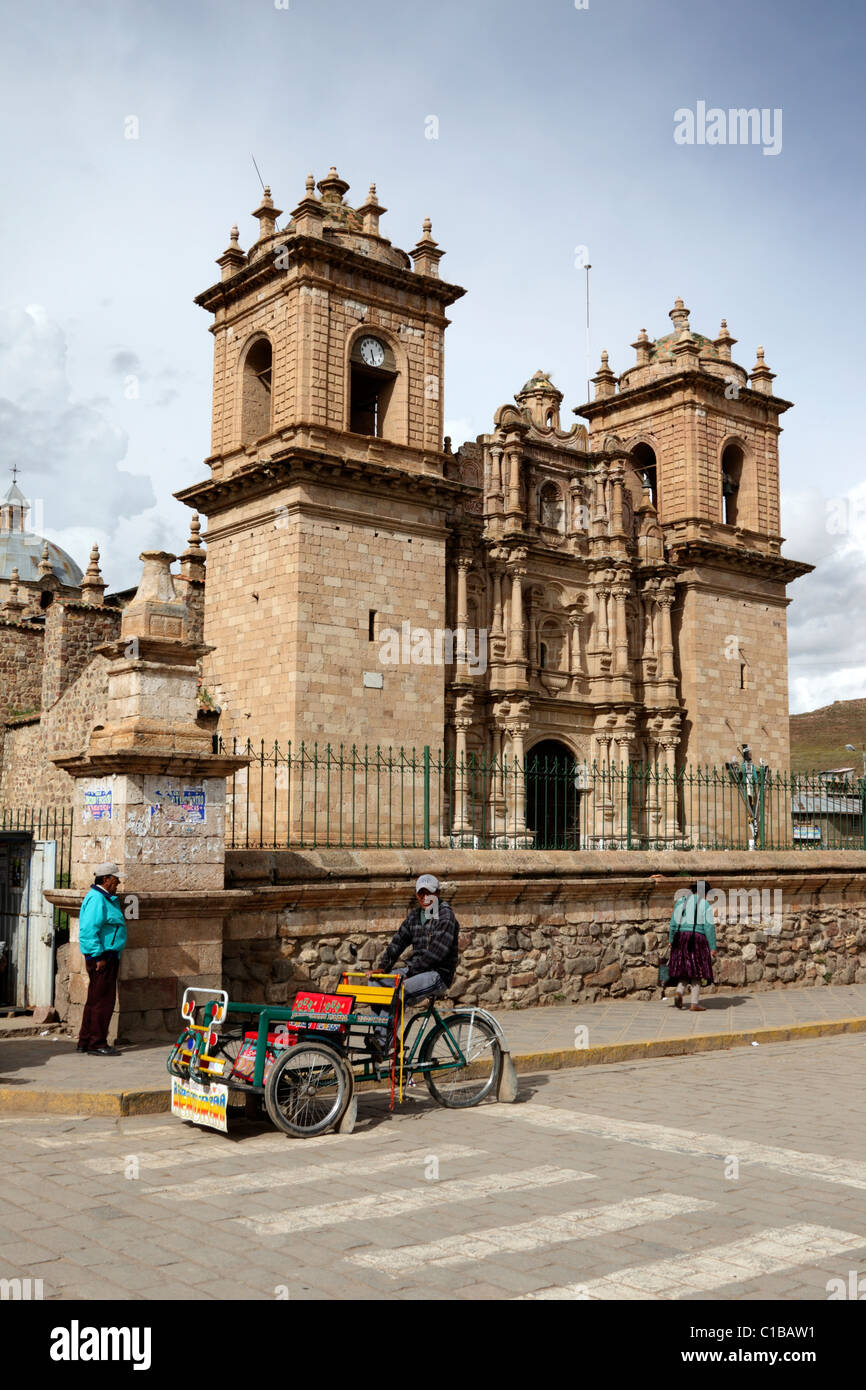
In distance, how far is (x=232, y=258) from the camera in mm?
27391

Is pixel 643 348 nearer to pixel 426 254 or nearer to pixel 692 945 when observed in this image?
pixel 426 254

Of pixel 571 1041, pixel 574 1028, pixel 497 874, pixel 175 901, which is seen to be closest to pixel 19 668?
pixel 497 874

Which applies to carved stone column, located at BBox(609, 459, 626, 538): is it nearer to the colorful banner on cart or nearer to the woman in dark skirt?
the woman in dark skirt

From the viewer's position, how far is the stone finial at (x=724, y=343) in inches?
1375

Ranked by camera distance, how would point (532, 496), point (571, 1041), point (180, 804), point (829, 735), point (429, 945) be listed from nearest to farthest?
point (429, 945), point (180, 804), point (571, 1041), point (532, 496), point (829, 735)

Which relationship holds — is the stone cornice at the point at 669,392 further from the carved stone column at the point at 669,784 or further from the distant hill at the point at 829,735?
the distant hill at the point at 829,735

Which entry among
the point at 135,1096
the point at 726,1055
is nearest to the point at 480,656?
the point at 726,1055

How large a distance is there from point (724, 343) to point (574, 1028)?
2786cm

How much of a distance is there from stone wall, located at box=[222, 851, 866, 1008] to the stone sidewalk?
0.34 meters

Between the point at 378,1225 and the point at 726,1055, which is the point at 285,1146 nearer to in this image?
the point at 378,1225

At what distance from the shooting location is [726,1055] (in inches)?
437

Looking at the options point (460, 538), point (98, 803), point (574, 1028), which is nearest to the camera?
point (98, 803)

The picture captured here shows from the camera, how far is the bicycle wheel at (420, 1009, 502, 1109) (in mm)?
8289
